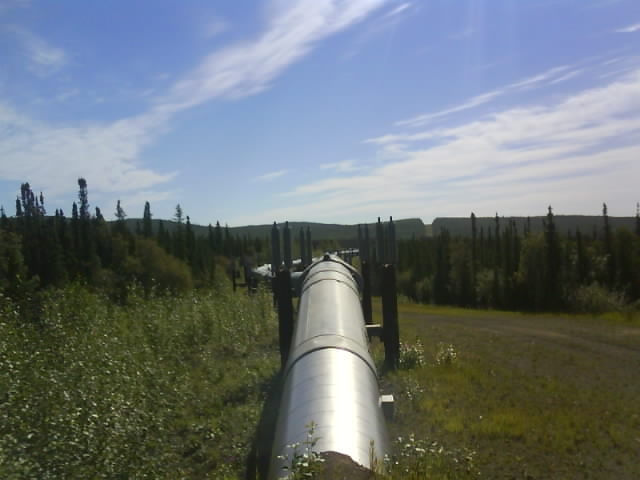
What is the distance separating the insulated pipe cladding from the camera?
4.72m

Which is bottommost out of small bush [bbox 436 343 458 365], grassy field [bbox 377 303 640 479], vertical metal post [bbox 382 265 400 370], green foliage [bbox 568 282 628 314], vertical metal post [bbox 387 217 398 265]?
green foliage [bbox 568 282 628 314]

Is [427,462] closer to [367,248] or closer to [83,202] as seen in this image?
[367,248]

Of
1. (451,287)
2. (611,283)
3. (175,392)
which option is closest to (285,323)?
(175,392)

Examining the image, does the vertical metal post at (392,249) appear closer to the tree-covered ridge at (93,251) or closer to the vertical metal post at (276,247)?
the vertical metal post at (276,247)

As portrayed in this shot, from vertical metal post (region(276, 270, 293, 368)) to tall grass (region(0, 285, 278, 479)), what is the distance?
81 centimetres

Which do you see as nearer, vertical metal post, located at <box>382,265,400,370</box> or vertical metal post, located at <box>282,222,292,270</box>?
vertical metal post, located at <box>282,222,292,270</box>

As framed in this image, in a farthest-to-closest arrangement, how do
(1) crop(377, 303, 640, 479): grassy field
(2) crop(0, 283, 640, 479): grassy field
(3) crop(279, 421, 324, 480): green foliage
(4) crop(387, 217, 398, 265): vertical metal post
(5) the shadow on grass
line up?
1. (4) crop(387, 217, 398, 265): vertical metal post
2. (5) the shadow on grass
3. (1) crop(377, 303, 640, 479): grassy field
4. (2) crop(0, 283, 640, 479): grassy field
5. (3) crop(279, 421, 324, 480): green foliage

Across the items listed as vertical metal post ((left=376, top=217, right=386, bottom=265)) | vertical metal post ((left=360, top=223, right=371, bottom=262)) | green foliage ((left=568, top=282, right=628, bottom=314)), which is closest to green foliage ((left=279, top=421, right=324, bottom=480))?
vertical metal post ((left=376, top=217, right=386, bottom=265))

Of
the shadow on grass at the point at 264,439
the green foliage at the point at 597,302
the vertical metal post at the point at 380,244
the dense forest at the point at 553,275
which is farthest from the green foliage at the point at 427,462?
the dense forest at the point at 553,275

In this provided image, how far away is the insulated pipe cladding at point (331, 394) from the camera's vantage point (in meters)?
4.72

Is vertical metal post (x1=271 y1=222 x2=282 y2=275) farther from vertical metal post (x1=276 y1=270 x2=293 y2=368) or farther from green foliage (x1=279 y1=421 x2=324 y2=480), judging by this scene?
green foliage (x1=279 y1=421 x2=324 y2=480)

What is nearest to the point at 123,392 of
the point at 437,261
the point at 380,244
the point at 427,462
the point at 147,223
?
the point at 427,462

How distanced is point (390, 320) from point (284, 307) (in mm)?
2330

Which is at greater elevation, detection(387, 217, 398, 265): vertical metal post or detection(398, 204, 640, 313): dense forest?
detection(387, 217, 398, 265): vertical metal post
